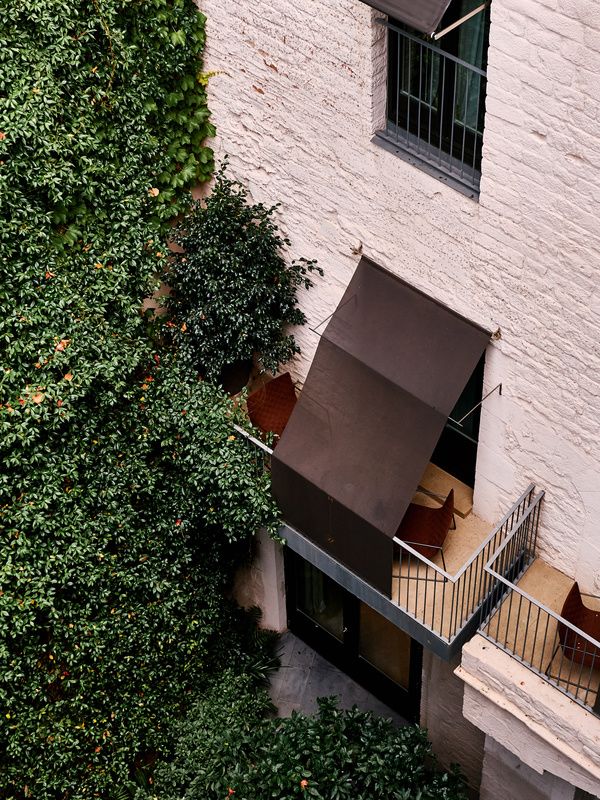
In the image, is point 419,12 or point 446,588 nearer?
point 419,12

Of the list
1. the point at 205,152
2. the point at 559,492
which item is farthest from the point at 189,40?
the point at 559,492

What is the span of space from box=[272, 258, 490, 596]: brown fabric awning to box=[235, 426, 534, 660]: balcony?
0.25m

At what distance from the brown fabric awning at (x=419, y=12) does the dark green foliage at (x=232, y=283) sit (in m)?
3.84

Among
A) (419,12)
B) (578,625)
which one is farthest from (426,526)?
(419,12)

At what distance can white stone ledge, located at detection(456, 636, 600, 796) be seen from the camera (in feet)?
35.9

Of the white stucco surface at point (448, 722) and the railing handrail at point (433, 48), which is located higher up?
the railing handrail at point (433, 48)

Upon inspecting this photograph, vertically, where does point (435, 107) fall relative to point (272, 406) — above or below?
above

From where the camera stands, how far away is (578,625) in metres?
11.5

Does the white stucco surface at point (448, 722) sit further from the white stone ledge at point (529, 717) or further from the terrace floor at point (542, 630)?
the white stone ledge at point (529, 717)

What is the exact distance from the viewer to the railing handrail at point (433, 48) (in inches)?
411

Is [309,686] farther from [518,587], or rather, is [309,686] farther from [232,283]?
[232,283]

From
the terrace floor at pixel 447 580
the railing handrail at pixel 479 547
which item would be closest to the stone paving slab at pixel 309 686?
the terrace floor at pixel 447 580

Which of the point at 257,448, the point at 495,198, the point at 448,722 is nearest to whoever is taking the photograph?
the point at 495,198

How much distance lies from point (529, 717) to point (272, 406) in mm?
5007
